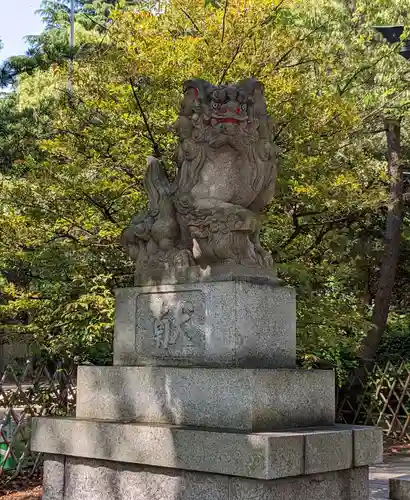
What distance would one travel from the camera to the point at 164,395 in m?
5.48

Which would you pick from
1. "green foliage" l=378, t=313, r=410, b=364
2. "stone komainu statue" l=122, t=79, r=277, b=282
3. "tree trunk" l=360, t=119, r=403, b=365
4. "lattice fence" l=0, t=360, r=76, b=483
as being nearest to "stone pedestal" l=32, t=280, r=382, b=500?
"stone komainu statue" l=122, t=79, r=277, b=282

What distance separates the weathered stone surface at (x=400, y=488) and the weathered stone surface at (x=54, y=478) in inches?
123

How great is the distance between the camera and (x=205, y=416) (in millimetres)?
5270

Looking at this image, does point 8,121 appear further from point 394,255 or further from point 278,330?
point 278,330

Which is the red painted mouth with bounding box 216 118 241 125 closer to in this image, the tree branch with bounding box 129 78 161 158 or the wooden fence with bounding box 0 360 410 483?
the tree branch with bounding box 129 78 161 158

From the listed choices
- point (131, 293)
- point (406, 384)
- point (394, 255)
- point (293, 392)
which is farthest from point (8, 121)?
point (293, 392)

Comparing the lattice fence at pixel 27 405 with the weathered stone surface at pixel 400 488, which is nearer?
the weathered stone surface at pixel 400 488

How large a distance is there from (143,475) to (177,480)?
324 mm

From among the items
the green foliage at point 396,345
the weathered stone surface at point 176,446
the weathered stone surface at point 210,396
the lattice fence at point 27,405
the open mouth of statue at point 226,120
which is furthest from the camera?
the green foliage at point 396,345

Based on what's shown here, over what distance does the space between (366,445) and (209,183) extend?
2.26 m

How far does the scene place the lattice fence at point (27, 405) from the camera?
10039mm

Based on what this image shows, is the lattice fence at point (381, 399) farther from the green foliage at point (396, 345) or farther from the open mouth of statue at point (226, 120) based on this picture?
the open mouth of statue at point (226, 120)

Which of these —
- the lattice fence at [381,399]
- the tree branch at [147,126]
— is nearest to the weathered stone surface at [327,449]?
the tree branch at [147,126]

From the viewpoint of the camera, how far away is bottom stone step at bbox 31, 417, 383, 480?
4.72m
